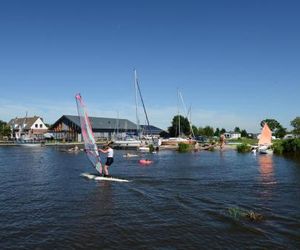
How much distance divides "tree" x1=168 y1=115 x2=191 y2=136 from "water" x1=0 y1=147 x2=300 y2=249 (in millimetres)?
95864

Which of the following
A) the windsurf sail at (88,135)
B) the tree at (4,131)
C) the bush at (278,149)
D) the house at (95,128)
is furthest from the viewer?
the tree at (4,131)

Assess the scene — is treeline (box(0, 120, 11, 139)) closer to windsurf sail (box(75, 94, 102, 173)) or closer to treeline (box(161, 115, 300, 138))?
treeline (box(161, 115, 300, 138))

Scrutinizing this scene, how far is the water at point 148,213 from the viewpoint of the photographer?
45.7 ft

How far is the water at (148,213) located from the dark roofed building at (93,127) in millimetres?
91119

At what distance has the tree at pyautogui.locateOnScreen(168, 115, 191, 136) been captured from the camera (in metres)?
126

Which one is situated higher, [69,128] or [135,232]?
[69,128]

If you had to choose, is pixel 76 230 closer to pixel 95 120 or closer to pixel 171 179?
pixel 171 179

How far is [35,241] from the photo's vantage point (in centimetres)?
1387

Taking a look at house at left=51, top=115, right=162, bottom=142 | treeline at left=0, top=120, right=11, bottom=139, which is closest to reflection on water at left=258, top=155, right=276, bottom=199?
house at left=51, top=115, right=162, bottom=142

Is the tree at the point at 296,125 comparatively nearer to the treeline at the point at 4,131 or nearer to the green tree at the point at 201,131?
the green tree at the point at 201,131

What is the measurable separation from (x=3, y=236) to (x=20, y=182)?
15061mm

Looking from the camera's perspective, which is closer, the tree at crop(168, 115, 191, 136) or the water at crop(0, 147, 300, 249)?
the water at crop(0, 147, 300, 249)

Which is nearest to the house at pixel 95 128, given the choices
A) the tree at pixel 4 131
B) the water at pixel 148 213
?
the tree at pixel 4 131

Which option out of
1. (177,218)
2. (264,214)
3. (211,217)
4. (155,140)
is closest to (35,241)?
(177,218)
